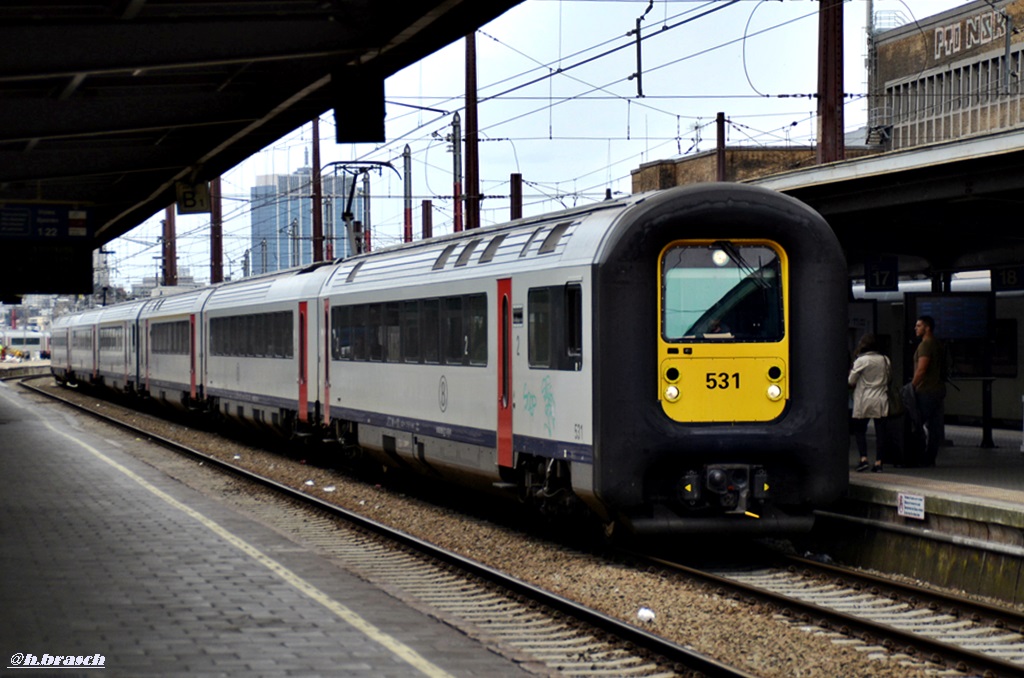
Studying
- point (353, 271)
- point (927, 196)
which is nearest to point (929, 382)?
point (927, 196)

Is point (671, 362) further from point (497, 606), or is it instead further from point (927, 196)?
point (927, 196)

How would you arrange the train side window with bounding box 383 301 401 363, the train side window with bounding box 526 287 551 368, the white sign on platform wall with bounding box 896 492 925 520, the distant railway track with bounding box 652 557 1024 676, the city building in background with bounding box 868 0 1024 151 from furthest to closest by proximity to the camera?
the city building in background with bounding box 868 0 1024 151
the train side window with bounding box 383 301 401 363
the train side window with bounding box 526 287 551 368
the white sign on platform wall with bounding box 896 492 925 520
the distant railway track with bounding box 652 557 1024 676

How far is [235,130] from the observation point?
18.8m

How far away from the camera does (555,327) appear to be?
12234 mm

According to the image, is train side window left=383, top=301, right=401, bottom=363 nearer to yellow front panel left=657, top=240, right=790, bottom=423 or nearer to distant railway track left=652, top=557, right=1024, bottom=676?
yellow front panel left=657, top=240, right=790, bottom=423

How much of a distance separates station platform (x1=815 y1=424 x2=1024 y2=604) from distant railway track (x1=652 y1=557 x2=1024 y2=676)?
0.55m

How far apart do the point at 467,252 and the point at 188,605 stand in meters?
6.03

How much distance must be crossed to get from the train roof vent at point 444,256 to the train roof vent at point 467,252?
0.47 meters

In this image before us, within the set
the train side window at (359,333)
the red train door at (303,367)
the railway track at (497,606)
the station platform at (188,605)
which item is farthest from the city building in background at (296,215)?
the station platform at (188,605)

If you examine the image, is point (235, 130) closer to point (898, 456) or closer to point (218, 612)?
point (898, 456)

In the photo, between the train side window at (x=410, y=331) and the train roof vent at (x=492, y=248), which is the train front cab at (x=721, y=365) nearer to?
the train roof vent at (x=492, y=248)

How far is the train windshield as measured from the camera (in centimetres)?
1173

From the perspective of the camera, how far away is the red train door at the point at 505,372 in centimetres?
1329

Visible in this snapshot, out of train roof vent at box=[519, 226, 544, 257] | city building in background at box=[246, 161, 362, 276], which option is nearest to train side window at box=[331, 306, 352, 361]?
city building in background at box=[246, 161, 362, 276]
